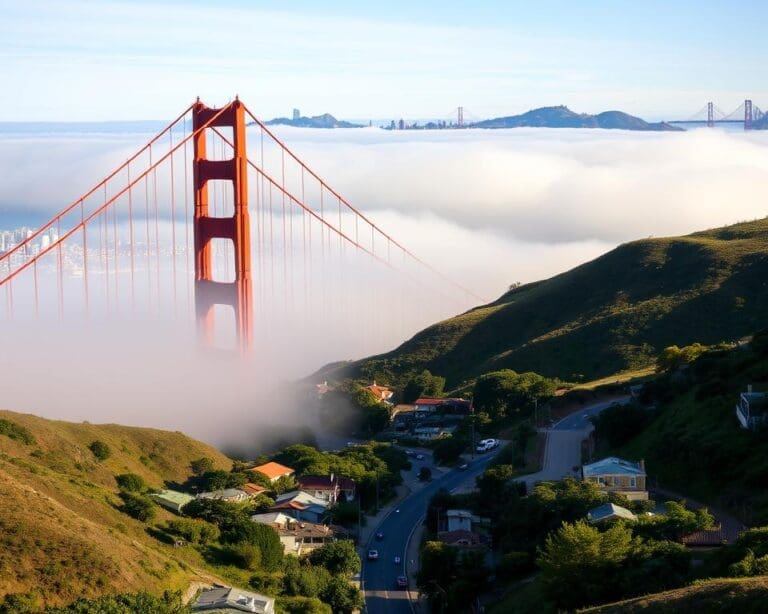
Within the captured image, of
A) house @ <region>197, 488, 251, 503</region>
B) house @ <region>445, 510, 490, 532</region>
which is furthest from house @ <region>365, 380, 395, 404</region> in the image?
house @ <region>445, 510, 490, 532</region>

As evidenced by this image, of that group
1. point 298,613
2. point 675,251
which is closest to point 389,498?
point 298,613

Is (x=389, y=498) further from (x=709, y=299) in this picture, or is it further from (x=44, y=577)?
(x=709, y=299)

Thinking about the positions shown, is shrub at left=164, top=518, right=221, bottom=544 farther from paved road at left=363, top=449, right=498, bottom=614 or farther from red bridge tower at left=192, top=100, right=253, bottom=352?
red bridge tower at left=192, top=100, right=253, bottom=352

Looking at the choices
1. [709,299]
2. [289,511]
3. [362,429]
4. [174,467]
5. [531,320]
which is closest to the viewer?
[289,511]

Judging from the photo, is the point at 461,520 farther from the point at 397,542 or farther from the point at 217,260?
the point at 217,260

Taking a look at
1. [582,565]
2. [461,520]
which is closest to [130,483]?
[461,520]

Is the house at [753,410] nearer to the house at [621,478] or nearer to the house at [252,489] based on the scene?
the house at [621,478]

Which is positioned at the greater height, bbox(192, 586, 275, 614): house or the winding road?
bbox(192, 586, 275, 614): house
